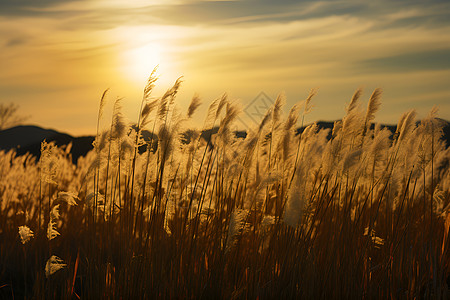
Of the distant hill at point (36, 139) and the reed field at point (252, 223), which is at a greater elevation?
the distant hill at point (36, 139)

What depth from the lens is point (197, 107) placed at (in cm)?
296

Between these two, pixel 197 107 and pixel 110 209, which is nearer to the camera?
pixel 197 107

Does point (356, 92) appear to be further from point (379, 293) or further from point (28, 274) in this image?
point (28, 274)

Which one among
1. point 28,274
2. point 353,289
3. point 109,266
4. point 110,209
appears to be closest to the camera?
point 353,289

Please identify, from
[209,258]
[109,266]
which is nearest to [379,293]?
[209,258]

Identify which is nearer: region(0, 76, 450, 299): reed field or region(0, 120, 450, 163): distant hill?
region(0, 76, 450, 299): reed field

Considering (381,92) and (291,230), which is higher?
(381,92)

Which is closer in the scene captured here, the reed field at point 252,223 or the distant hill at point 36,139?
the reed field at point 252,223

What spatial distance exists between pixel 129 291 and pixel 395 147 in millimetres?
2162

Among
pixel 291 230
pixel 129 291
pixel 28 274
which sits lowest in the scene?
pixel 28 274

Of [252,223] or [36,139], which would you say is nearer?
[252,223]

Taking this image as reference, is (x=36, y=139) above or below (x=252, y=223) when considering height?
above

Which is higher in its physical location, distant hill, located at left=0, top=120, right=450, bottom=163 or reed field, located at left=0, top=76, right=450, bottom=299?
distant hill, located at left=0, top=120, right=450, bottom=163

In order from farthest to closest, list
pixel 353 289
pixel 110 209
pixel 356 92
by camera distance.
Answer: pixel 110 209 < pixel 356 92 < pixel 353 289
